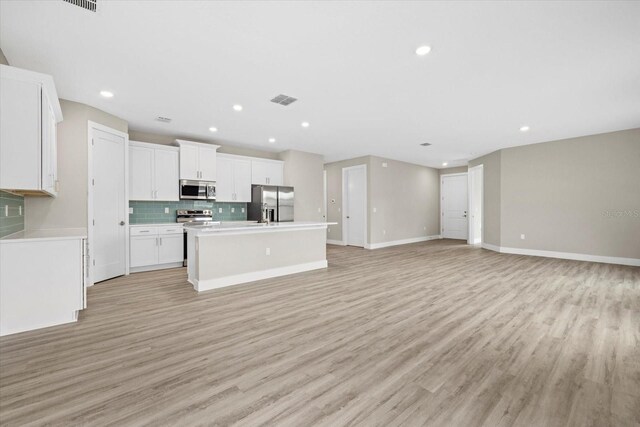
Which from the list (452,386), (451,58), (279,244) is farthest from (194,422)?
(451,58)

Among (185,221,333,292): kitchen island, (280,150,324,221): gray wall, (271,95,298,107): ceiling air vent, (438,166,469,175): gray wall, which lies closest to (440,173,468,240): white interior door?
(438,166,469,175): gray wall

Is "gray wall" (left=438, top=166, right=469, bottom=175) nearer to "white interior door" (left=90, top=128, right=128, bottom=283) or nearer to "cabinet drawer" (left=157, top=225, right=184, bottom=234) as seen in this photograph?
"cabinet drawer" (left=157, top=225, right=184, bottom=234)

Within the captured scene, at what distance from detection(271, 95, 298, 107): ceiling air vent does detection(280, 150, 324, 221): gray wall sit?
10.4 ft

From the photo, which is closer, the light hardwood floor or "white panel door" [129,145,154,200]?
the light hardwood floor

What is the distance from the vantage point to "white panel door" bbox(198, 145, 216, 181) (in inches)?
235

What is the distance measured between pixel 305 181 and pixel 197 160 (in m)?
2.89

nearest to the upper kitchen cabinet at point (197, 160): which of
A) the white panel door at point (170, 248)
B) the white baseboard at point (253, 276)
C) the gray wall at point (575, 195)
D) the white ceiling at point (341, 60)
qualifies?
the white ceiling at point (341, 60)

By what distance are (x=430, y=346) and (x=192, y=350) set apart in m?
2.08

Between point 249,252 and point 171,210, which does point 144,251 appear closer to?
point 171,210

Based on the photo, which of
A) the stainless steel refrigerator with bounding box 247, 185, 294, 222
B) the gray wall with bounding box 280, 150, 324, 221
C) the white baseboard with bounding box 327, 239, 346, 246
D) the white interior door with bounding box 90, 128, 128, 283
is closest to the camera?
the white interior door with bounding box 90, 128, 128, 283

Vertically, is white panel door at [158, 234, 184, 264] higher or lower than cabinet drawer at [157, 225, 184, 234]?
lower

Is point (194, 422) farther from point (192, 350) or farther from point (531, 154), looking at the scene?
point (531, 154)

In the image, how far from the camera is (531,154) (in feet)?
22.3

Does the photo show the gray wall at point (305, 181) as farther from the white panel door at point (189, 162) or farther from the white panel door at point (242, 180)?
the white panel door at point (189, 162)
